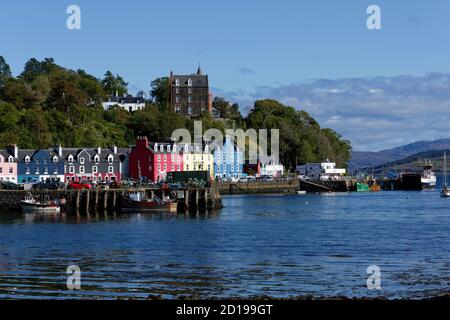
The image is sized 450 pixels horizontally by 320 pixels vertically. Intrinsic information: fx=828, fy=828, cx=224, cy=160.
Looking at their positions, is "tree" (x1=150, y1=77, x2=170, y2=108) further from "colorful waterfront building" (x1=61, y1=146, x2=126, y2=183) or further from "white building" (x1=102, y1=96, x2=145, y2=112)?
"colorful waterfront building" (x1=61, y1=146, x2=126, y2=183)

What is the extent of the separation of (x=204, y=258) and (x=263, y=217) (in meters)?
34.4

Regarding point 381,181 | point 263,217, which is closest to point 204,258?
point 263,217

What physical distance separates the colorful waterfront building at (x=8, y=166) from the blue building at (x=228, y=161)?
137 feet

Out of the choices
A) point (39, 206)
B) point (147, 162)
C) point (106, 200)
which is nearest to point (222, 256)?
point (106, 200)

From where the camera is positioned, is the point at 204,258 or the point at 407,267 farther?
the point at 204,258

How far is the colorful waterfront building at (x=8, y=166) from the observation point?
11238 centimetres

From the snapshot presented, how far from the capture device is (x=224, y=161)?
14800 centimetres

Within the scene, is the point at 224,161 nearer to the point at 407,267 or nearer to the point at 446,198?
the point at 446,198

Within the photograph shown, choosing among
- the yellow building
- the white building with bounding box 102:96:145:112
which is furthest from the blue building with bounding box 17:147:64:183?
the white building with bounding box 102:96:145:112

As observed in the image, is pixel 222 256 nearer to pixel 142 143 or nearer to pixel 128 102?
pixel 142 143

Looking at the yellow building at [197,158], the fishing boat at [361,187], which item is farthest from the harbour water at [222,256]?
the fishing boat at [361,187]

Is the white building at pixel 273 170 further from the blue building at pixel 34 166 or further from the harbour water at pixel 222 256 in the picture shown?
the harbour water at pixel 222 256
